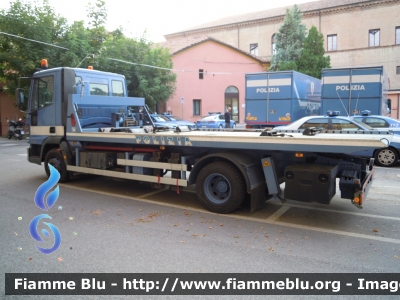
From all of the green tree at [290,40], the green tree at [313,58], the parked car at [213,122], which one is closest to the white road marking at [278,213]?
the parked car at [213,122]

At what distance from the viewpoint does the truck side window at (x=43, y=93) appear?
8695 millimetres

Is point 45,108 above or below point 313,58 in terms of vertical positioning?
below

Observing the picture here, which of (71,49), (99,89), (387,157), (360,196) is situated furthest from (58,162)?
(71,49)

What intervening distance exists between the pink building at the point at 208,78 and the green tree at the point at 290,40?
6.68ft

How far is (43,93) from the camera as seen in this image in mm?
8906

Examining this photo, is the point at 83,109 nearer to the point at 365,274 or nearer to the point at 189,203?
the point at 189,203

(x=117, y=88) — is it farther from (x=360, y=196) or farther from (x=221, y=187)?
(x=360, y=196)

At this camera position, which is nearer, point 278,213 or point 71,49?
point 278,213

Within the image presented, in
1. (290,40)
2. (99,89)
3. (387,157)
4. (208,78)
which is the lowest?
(387,157)

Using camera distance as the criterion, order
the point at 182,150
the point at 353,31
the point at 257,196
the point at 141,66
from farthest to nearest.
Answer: the point at 353,31, the point at 141,66, the point at 182,150, the point at 257,196

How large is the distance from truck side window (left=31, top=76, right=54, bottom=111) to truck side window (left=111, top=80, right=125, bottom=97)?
1579 millimetres

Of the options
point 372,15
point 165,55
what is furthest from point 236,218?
point 372,15

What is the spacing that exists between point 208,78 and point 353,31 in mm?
17359

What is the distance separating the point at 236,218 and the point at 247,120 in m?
12.0
